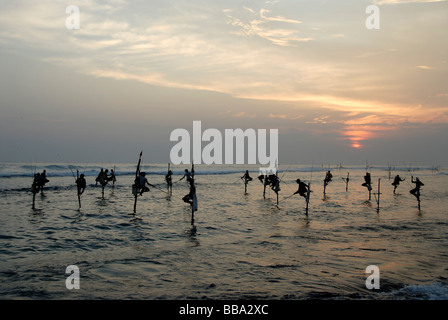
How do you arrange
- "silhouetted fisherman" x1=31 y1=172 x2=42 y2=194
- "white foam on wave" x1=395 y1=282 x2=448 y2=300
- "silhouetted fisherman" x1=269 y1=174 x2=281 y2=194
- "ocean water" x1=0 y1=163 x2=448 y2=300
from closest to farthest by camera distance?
"white foam on wave" x1=395 y1=282 x2=448 y2=300 < "ocean water" x1=0 y1=163 x2=448 y2=300 < "silhouetted fisherman" x1=31 y1=172 x2=42 y2=194 < "silhouetted fisherman" x1=269 y1=174 x2=281 y2=194

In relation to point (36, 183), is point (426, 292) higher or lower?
lower

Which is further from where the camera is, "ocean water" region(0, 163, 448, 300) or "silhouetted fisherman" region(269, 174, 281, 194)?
"silhouetted fisherman" region(269, 174, 281, 194)

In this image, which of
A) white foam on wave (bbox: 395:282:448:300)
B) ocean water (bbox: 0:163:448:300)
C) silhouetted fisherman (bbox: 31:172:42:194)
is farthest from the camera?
silhouetted fisherman (bbox: 31:172:42:194)

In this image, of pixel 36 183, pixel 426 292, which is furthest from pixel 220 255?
pixel 36 183

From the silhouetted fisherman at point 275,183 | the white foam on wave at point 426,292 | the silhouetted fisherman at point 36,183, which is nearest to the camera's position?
the white foam on wave at point 426,292

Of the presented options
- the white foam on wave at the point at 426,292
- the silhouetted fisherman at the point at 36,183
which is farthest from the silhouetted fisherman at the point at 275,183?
the silhouetted fisherman at the point at 36,183

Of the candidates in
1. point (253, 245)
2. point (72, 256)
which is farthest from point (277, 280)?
point (72, 256)

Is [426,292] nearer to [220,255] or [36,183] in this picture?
[220,255]

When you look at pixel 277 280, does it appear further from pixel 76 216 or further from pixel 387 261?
pixel 76 216

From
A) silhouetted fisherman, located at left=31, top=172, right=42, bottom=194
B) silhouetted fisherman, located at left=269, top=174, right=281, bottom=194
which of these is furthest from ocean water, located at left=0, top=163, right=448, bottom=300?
silhouetted fisherman, located at left=269, top=174, right=281, bottom=194

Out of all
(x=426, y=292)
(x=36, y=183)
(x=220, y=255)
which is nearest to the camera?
(x=426, y=292)

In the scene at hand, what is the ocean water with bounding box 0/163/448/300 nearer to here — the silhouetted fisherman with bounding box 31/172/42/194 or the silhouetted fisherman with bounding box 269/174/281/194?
the silhouetted fisherman with bounding box 31/172/42/194

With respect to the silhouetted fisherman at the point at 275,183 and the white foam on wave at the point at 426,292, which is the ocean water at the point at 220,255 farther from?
the silhouetted fisherman at the point at 275,183

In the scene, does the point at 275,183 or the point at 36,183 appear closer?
the point at 36,183
